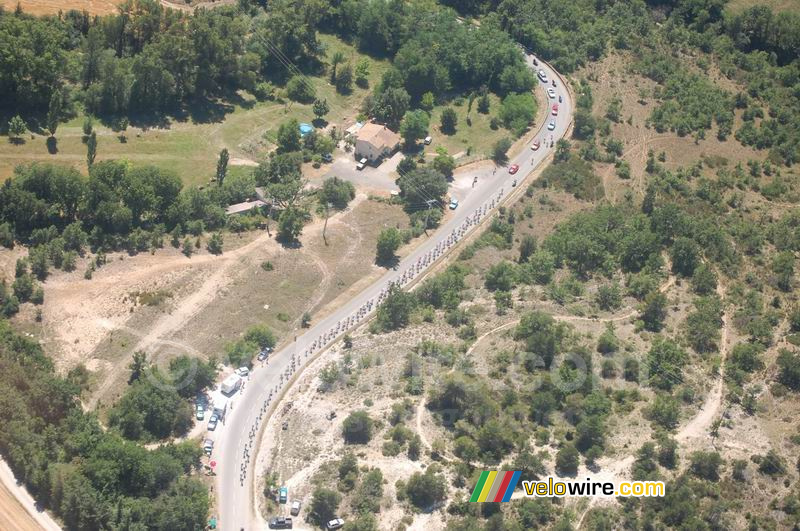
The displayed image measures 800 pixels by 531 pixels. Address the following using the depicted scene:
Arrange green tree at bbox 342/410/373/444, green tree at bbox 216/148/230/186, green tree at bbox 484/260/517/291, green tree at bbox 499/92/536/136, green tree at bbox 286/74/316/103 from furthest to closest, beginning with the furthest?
green tree at bbox 286/74/316/103 < green tree at bbox 499/92/536/136 < green tree at bbox 216/148/230/186 < green tree at bbox 484/260/517/291 < green tree at bbox 342/410/373/444

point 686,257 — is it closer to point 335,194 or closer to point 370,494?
point 335,194

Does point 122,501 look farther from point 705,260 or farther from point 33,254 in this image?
point 705,260

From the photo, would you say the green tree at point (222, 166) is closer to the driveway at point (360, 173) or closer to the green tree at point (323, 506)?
the driveway at point (360, 173)

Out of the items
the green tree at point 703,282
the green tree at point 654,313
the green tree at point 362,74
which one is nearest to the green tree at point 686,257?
the green tree at point 703,282

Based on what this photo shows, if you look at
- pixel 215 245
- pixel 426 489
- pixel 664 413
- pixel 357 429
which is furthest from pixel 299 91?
pixel 426 489

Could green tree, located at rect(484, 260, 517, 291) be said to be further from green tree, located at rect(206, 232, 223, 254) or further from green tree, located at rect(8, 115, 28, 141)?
green tree, located at rect(8, 115, 28, 141)
